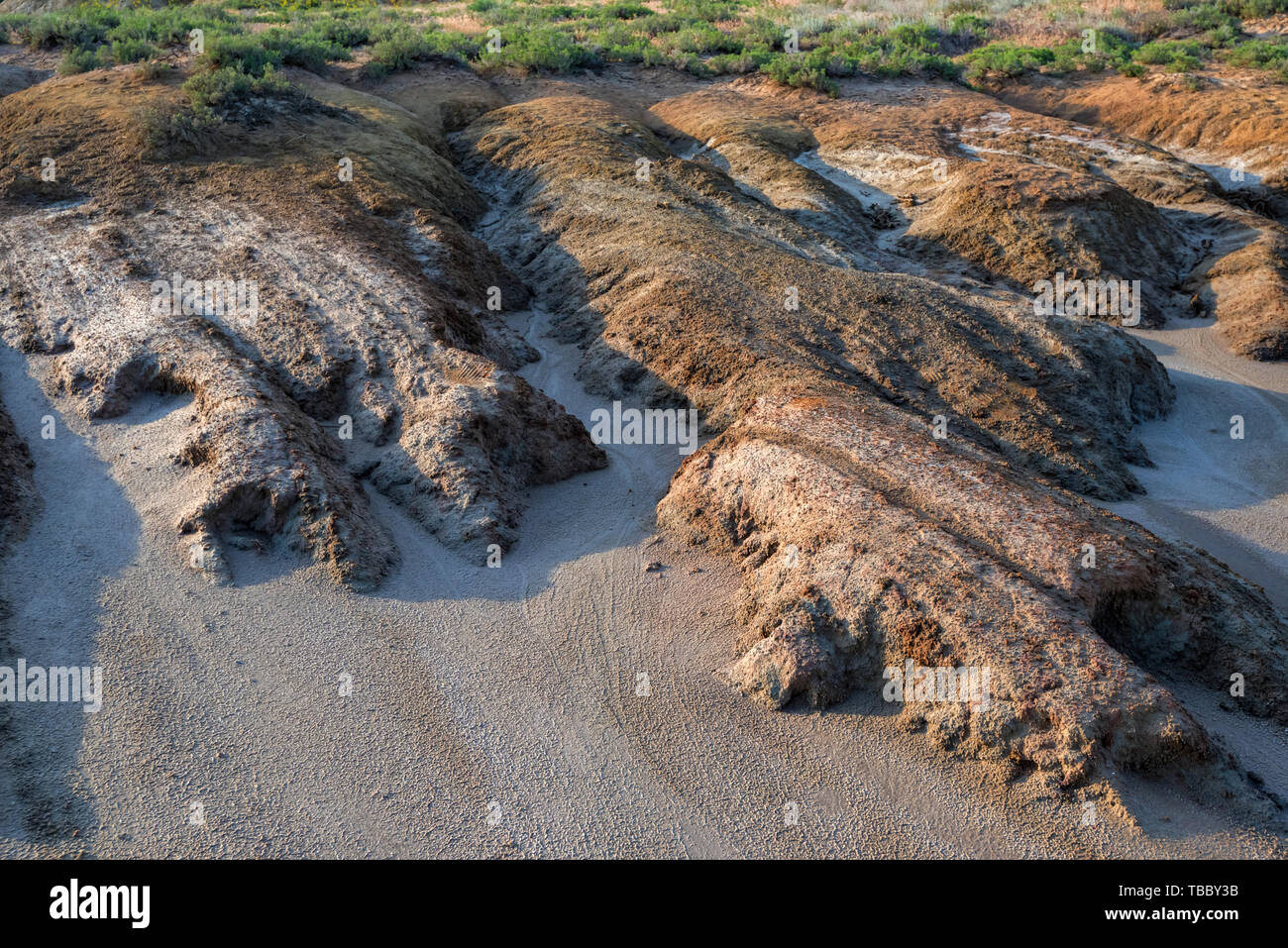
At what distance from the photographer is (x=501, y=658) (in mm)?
6785

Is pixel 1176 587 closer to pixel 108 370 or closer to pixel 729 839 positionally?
pixel 729 839

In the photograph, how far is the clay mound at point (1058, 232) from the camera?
1509 cm

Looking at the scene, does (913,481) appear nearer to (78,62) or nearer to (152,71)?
(152,71)

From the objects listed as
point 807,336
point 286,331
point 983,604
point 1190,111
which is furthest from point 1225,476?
point 1190,111

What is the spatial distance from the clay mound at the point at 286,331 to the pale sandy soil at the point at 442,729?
51cm

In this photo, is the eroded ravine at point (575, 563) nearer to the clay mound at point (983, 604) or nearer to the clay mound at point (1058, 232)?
the clay mound at point (983, 604)

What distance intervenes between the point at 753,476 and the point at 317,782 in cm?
425

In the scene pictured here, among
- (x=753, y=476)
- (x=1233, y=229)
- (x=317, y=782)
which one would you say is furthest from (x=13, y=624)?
(x=1233, y=229)

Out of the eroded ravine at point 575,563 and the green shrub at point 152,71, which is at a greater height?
the green shrub at point 152,71

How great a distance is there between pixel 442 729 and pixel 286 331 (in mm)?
5822

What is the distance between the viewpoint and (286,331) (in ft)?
32.8

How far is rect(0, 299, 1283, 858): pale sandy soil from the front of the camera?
527 cm

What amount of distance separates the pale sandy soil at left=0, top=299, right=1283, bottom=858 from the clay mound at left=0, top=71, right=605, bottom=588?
1.68 feet

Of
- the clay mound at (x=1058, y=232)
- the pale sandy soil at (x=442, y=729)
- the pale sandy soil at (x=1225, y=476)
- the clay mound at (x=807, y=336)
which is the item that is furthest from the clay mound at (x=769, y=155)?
the pale sandy soil at (x=442, y=729)
